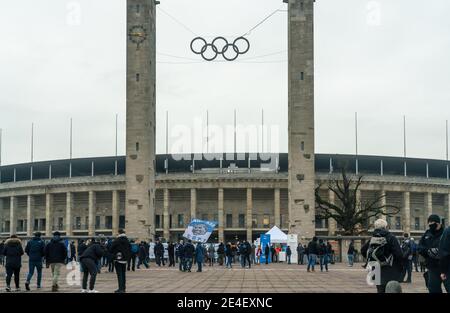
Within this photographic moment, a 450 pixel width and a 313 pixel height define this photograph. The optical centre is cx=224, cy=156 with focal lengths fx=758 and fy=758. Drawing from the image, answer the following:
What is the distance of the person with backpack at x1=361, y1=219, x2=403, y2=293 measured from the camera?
13.4 metres

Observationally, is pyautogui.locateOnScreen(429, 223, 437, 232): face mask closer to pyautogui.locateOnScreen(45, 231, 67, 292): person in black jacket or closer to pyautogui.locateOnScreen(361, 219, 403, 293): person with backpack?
pyautogui.locateOnScreen(361, 219, 403, 293): person with backpack

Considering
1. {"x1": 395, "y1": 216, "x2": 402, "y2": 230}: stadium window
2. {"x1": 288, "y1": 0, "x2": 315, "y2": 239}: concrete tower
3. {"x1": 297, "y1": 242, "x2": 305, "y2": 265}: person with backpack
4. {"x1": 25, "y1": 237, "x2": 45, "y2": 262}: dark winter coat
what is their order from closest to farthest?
{"x1": 25, "y1": 237, "x2": 45, "y2": 262}: dark winter coat
{"x1": 297, "y1": 242, "x2": 305, "y2": 265}: person with backpack
{"x1": 288, "y1": 0, "x2": 315, "y2": 239}: concrete tower
{"x1": 395, "y1": 216, "x2": 402, "y2": 230}: stadium window

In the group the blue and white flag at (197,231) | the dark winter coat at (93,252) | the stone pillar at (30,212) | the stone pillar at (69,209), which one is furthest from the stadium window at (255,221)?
the dark winter coat at (93,252)

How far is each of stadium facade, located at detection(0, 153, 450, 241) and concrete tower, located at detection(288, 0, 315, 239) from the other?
1252 inches

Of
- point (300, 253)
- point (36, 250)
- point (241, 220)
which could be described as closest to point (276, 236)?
point (300, 253)

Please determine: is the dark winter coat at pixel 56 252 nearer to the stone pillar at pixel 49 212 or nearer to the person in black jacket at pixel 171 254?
the person in black jacket at pixel 171 254

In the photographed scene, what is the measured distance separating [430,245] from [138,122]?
174ft

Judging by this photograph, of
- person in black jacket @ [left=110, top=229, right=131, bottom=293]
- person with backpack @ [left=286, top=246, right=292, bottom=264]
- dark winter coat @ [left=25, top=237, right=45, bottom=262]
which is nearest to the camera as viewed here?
person in black jacket @ [left=110, top=229, right=131, bottom=293]

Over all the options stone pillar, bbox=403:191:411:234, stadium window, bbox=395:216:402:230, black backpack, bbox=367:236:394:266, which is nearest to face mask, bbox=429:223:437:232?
black backpack, bbox=367:236:394:266

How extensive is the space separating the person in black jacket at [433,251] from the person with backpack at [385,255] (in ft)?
2.07

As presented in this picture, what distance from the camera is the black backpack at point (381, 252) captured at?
530 inches

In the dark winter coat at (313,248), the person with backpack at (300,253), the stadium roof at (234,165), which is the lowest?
the person with backpack at (300,253)
